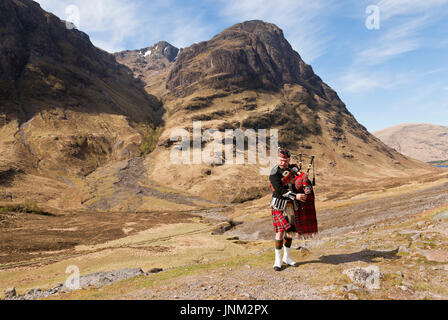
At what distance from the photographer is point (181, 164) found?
112 m

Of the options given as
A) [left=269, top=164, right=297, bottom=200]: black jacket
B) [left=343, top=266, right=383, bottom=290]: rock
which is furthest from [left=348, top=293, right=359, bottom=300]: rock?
[left=269, top=164, right=297, bottom=200]: black jacket

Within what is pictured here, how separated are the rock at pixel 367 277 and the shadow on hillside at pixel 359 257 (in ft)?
8.01

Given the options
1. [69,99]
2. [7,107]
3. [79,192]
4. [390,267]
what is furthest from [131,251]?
[69,99]

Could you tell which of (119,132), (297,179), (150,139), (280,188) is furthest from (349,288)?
(119,132)

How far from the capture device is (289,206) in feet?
32.5

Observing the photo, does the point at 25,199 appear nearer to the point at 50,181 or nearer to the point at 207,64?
the point at 50,181

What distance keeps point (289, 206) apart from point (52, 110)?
154 metres

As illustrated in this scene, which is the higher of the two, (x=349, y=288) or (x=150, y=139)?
(x=150, y=139)

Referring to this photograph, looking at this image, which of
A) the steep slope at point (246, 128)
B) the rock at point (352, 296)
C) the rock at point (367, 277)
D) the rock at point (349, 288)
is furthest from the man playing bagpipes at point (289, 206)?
the steep slope at point (246, 128)

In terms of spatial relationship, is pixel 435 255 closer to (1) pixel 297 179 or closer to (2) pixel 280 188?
(1) pixel 297 179

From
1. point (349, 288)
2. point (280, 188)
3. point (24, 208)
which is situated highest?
point (280, 188)

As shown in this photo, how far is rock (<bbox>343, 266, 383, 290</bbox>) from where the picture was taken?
6848 mm

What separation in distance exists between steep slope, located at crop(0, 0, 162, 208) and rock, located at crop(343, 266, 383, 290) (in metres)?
90.5

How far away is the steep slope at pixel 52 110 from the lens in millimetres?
96312
